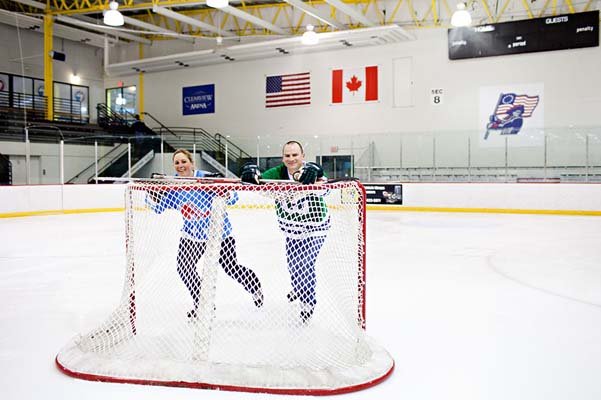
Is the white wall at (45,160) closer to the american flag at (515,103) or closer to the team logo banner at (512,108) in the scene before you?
the team logo banner at (512,108)

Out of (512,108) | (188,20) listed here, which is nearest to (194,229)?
(512,108)

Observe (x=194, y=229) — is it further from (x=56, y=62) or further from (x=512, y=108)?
(x=56, y=62)

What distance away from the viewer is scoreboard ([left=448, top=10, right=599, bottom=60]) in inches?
513

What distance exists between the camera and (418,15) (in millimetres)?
14828

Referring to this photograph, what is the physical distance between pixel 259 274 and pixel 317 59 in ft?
44.7

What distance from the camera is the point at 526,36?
44.5ft

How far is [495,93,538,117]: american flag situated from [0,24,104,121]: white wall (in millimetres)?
13956

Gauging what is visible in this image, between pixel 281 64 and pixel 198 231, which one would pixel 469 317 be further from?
pixel 281 64

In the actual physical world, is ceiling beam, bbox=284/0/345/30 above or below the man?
above

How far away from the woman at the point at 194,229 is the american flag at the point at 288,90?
544 inches

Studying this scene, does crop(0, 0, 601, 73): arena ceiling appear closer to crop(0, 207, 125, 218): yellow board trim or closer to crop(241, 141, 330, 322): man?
crop(0, 207, 125, 218): yellow board trim

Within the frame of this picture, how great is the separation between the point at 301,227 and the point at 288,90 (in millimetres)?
14515

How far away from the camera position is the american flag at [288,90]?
1658 cm

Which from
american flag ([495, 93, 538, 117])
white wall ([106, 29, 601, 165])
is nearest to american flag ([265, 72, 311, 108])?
white wall ([106, 29, 601, 165])
